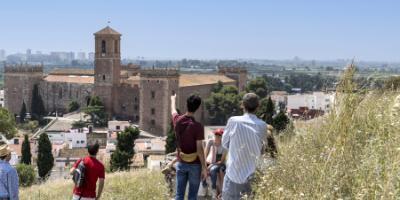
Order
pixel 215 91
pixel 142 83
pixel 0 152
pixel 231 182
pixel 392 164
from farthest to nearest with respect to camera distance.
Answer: pixel 215 91, pixel 142 83, pixel 0 152, pixel 231 182, pixel 392 164

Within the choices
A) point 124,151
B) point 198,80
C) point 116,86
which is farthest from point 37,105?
point 124,151

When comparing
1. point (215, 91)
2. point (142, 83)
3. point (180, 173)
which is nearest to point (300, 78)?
point (215, 91)

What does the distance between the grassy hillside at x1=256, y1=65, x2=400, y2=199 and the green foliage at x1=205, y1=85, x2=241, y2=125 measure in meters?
42.5

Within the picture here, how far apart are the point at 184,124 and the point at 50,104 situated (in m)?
51.1

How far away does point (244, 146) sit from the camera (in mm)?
4223

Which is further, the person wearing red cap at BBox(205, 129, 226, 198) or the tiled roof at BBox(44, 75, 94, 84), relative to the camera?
the tiled roof at BBox(44, 75, 94, 84)

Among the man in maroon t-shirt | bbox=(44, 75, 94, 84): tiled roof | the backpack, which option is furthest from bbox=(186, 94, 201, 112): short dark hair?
bbox=(44, 75, 94, 84): tiled roof

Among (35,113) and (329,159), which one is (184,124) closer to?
(329,159)

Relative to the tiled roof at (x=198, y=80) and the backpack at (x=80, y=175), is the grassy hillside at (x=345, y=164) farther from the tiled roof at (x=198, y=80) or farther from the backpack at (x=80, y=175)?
the tiled roof at (x=198, y=80)

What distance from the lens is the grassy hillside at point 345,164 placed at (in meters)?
3.03

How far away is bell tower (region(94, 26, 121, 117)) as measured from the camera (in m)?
48.2

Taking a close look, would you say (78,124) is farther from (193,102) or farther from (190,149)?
(193,102)

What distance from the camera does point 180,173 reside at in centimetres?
505

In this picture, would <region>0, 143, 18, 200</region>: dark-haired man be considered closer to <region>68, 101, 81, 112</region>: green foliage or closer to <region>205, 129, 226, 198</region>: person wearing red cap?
<region>205, 129, 226, 198</region>: person wearing red cap
